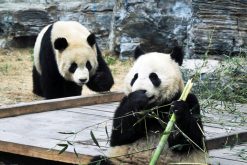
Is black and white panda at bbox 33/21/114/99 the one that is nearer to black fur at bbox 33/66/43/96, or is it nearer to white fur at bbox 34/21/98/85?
white fur at bbox 34/21/98/85

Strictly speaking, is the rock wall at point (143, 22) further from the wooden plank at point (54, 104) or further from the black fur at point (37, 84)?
the wooden plank at point (54, 104)

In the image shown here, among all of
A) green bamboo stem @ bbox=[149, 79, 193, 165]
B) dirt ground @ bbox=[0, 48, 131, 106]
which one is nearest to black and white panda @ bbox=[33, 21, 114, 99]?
dirt ground @ bbox=[0, 48, 131, 106]

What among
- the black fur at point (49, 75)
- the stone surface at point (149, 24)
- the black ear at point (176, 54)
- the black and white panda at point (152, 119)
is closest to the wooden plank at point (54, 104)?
the black fur at point (49, 75)

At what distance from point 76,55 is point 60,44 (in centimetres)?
24

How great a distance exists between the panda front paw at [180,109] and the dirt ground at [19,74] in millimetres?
4963

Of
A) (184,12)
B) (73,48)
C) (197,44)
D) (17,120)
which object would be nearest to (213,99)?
Answer: (17,120)

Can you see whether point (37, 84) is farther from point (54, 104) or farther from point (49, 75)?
point (54, 104)

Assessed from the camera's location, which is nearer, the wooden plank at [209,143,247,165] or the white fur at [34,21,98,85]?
the wooden plank at [209,143,247,165]

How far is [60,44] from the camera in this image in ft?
26.6

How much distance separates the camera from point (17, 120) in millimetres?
6020

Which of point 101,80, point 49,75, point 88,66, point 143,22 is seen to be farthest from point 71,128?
point 143,22

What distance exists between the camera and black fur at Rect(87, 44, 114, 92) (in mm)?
8025

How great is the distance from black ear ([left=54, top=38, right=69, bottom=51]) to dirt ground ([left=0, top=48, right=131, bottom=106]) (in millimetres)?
1166

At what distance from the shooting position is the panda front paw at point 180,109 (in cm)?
399
